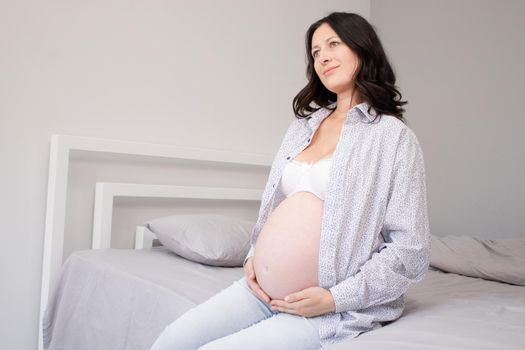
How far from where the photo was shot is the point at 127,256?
1738mm

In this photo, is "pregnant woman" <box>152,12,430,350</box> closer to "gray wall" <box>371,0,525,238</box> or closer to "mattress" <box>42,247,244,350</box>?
"mattress" <box>42,247,244,350</box>

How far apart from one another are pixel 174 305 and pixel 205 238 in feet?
1.61

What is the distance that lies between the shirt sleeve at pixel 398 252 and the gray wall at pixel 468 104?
1.76m

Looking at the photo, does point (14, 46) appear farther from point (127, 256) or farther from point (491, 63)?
point (491, 63)

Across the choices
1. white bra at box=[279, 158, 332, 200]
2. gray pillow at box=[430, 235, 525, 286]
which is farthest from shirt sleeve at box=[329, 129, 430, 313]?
gray pillow at box=[430, 235, 525, 286]

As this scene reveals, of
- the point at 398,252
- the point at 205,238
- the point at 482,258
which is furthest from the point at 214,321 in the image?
the point at 482,258

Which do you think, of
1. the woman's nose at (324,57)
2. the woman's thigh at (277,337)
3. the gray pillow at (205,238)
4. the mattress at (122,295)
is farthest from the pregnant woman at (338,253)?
the gray pillow at (205,238)

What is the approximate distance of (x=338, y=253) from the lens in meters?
1.00

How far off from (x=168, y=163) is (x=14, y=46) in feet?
2.46

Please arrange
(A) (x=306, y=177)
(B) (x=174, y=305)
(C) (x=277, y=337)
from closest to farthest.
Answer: (C) (x=277, y=337) → (A) (x=306, y=177) → (B) (x=174, y=305)

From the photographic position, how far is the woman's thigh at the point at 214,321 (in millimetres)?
1003

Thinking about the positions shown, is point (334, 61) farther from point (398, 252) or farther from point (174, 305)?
point (174, 305)

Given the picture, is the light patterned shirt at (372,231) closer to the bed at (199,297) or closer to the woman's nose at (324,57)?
the bed at (199,297)

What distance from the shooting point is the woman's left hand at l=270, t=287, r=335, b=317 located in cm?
95
